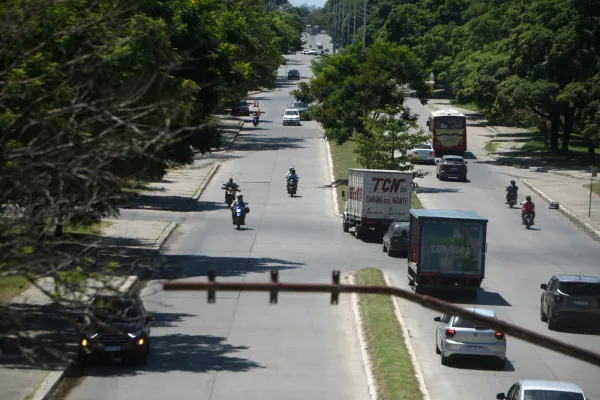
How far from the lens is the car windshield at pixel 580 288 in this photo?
29.6 metres

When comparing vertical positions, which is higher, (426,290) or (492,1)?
(492,1)

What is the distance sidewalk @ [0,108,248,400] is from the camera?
15.4 metres

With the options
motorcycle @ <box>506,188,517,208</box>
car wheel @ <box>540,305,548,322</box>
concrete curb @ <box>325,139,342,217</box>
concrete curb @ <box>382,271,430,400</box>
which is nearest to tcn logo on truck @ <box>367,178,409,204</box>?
concrete curb @ <box>325,139,342,217</box>

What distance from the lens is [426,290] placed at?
1331 inches

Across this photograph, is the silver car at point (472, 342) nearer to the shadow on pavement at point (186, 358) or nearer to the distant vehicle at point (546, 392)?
the shadow on pavement at point (186, 358)

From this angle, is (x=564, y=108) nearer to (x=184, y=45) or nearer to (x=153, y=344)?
(x=184, y=45)

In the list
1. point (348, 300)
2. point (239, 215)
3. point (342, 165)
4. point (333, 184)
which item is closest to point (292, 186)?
point (333, 184)

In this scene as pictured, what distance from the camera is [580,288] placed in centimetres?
2972

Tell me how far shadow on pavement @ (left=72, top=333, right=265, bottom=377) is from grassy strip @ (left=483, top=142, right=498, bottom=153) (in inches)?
2344

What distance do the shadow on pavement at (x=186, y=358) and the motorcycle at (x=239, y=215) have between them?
19.3 meters

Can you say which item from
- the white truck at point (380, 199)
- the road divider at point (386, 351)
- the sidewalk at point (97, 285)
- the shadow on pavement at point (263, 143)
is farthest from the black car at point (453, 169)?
the road divider at point (386, 351)

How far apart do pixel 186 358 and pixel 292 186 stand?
33238mm

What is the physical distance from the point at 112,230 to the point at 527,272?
16715 mm

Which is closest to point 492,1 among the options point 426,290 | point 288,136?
point 288,136
